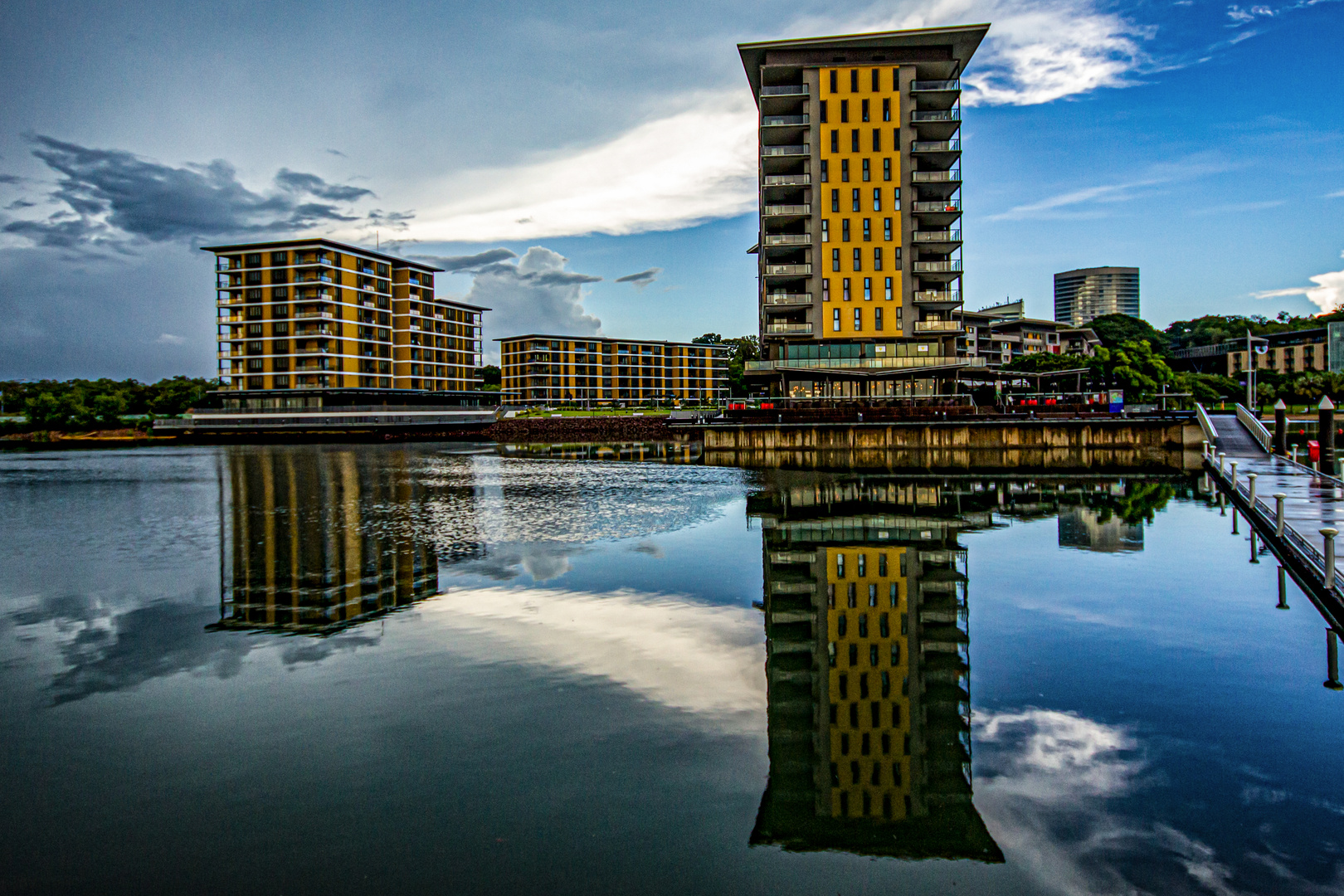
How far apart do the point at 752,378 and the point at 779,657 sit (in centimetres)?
6156

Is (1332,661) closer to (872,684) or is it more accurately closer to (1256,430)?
(872,684)

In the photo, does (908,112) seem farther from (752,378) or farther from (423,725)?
(423,725)

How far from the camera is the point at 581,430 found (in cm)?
9612

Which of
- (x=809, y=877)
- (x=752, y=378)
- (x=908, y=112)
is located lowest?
(x=809, y=877)

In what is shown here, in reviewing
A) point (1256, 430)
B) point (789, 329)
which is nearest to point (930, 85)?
point (789, 329)

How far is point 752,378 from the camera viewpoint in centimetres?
7225

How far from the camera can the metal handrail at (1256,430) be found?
40.5m

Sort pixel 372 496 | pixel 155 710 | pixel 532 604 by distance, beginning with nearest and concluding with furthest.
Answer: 1. pixel 155 710
2. pixel 532 604
3. pixel 372 496

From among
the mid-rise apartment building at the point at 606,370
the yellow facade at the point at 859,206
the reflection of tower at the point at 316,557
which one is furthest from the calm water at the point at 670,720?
the mid-rise apartment building at the point at 606,370

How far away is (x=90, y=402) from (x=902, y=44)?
378ft

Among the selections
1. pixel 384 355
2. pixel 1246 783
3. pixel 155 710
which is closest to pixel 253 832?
pixel 155 710

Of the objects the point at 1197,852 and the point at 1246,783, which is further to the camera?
the point at 1246,783

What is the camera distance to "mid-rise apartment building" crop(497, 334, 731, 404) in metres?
152

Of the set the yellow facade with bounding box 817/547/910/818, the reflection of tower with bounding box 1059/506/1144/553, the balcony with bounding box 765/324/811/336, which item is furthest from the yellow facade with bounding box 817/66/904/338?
the yellow facade with bounding box 817/547/910/818
